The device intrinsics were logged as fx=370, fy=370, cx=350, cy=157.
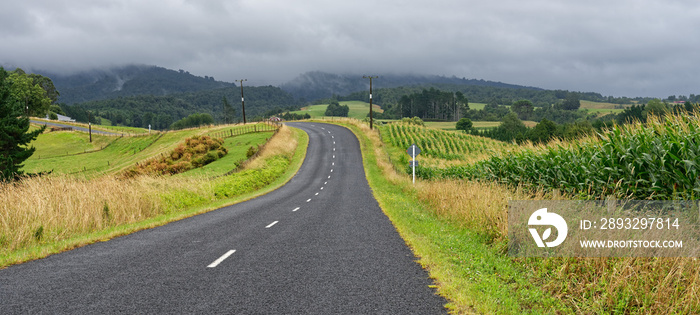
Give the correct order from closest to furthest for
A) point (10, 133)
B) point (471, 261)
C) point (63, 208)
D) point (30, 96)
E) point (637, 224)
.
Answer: point (637, 224) → point (471, 261) → point (63, 208) → point (10, 133) → point (30, 96)

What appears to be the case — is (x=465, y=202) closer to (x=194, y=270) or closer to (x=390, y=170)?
(x=194, y=270)

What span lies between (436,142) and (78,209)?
6354cm

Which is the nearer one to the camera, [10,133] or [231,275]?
[231,275]

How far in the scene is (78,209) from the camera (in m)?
11.7

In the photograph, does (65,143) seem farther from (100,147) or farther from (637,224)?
(637,224)

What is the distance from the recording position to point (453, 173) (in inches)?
1009

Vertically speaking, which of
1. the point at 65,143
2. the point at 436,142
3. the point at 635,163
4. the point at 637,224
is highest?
the point at 635,163

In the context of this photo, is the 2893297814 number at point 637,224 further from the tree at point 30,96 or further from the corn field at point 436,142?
the tree at point 30,96

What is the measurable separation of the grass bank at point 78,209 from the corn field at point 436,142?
44385mm

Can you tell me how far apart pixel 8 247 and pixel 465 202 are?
11.9 metres

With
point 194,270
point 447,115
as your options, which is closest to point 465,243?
point 194,270

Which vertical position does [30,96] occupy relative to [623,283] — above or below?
above

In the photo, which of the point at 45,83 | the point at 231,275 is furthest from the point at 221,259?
the point at 45,83

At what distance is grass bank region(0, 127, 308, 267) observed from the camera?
915 centimetres
